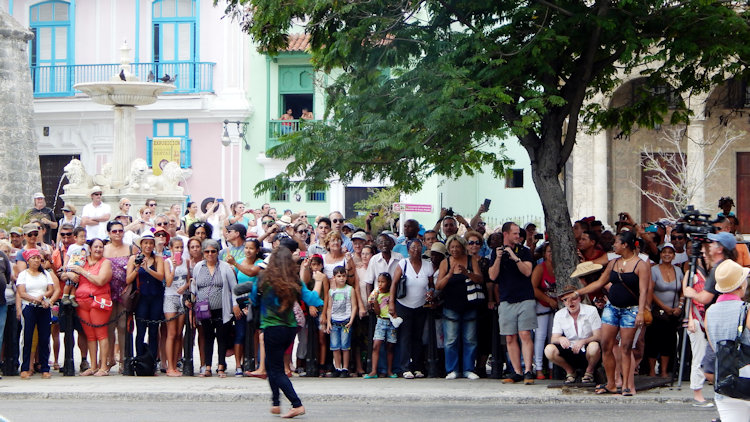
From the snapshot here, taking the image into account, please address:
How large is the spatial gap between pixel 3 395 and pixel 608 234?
7917mm

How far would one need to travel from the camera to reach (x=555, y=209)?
15.1 m

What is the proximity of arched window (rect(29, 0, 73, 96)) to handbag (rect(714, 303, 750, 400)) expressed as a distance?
32.8 metres

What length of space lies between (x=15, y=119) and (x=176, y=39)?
13.6 metres

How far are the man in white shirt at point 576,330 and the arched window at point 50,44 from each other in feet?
93.9

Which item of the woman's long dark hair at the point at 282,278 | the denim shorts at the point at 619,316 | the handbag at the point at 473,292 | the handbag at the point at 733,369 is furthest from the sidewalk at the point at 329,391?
the handbag at the point at 733,369

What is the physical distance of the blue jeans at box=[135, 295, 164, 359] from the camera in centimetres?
1545

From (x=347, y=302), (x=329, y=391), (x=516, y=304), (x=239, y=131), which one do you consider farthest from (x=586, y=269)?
(x=239, y=131)

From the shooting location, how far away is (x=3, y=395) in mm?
13859

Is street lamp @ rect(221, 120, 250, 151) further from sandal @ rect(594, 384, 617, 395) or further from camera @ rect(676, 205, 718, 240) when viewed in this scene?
camera @ rect(676, 205, 718, 240)

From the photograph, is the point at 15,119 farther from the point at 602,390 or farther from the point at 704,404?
the point at 704,404

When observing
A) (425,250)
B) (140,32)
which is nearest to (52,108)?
(140,32)

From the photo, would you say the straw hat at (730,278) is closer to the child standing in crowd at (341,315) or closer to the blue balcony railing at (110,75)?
the child standing in crowd at (341,315)

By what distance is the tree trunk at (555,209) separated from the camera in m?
14.8

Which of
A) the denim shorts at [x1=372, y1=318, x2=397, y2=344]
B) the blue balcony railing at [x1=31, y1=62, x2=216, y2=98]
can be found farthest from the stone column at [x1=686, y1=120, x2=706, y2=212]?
the denim shorts at [x1=372, y1=318, x2=397, y2=344]
